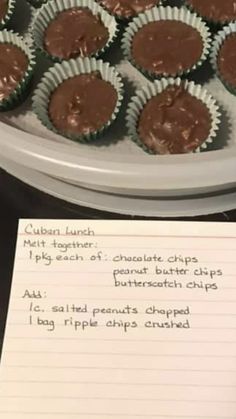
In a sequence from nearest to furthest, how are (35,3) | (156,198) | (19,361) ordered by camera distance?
(19,361) < (156,198) < (35,3)

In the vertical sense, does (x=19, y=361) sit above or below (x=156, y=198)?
below

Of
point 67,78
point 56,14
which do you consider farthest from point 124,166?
point 56,14

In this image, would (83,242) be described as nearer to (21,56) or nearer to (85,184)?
(85,184)

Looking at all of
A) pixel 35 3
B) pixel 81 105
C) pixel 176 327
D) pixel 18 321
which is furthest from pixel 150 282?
pixel 35 3

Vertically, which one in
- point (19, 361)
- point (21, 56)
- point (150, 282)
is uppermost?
point (21, 56)

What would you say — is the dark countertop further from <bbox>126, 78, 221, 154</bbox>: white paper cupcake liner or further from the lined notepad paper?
<bbox>126, 78, 221, 154</bbox>: white paper cupcake liner

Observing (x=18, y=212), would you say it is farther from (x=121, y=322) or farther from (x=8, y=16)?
(x=8, y=16)

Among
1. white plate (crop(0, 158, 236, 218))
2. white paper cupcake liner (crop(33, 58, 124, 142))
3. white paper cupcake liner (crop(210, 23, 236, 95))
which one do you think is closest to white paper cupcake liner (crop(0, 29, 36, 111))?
white paper cupcake liner (crop(33, 58, 124, 142))
